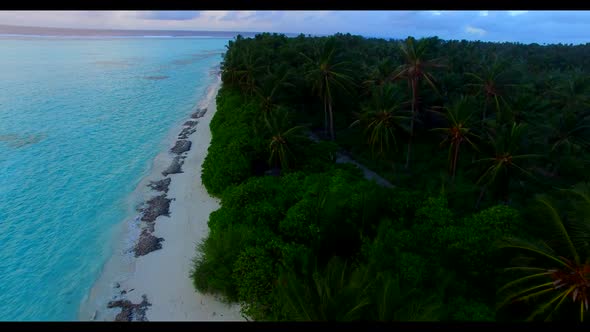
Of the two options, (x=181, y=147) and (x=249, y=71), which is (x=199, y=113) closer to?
(x=181, y=147)

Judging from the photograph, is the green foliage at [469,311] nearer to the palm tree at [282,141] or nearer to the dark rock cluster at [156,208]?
the palm tree at [282,141]

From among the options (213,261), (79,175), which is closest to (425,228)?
(213,261)

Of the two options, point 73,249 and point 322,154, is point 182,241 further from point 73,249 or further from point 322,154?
point 322,154

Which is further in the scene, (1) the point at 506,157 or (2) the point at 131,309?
(1) the point at 506,157

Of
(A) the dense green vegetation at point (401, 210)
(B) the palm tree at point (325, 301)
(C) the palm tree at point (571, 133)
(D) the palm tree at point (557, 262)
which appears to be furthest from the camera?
(C) the palm tree at point (571, 133)

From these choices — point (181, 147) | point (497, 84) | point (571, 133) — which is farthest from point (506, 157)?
point (181, 147)

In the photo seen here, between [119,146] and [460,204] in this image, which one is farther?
[119,146]

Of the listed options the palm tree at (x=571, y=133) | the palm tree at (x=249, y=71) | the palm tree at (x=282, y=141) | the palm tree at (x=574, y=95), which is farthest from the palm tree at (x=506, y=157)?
the palm tree at (x=249, y=71)
